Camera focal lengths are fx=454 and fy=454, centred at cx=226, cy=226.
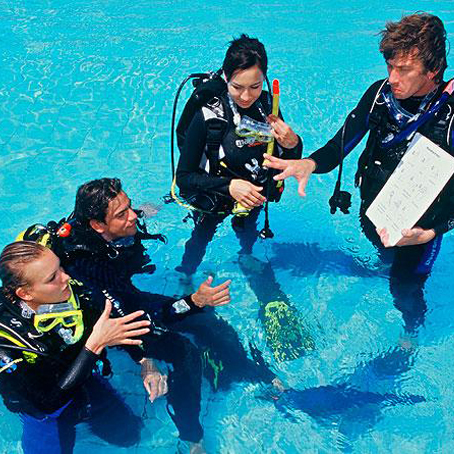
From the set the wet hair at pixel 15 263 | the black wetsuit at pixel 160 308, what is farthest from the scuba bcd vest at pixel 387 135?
the wet hair at pixel 15 263

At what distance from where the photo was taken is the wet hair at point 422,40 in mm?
2340

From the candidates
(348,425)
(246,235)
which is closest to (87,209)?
(246,235)

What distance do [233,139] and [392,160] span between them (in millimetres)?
1009

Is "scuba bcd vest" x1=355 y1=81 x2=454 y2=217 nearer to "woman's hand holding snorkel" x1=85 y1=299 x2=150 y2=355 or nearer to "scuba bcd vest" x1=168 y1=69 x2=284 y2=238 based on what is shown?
"scuba bcd vest" x1=168 y1=69 x2=284 y2=238

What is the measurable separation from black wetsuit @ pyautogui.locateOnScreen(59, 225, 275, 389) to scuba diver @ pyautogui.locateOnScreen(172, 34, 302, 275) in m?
0.57

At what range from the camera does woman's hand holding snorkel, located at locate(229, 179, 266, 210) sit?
107 inches

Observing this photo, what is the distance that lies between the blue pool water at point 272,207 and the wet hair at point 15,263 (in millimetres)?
1460

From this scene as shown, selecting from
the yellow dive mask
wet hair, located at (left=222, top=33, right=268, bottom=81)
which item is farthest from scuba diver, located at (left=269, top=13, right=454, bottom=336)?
the yellow dive mask

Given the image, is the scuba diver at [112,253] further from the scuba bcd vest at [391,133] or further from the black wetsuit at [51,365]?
the scuba bcd vest at [391,133]

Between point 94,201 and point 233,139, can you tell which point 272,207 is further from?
point 94,201

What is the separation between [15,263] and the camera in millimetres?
2145

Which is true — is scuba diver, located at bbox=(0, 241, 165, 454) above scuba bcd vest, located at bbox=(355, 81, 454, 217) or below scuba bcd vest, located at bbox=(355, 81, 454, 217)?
below

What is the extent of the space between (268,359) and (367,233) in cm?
123

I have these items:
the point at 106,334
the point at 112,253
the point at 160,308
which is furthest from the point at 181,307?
the point at 106,334
